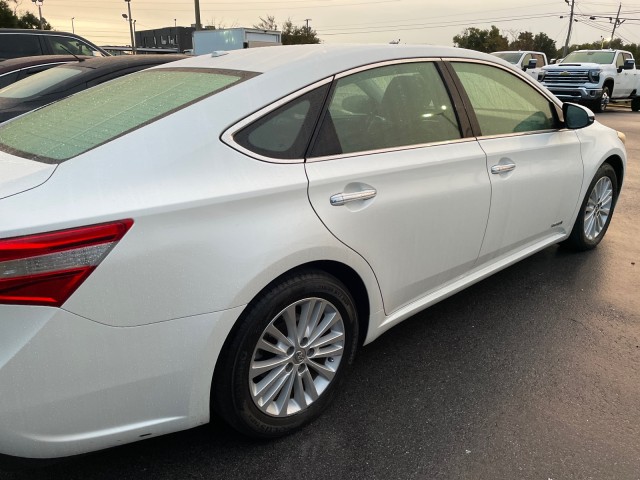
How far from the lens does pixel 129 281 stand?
1.73 m

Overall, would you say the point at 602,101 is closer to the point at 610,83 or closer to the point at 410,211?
the point at 610,83

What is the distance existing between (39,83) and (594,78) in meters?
16.8

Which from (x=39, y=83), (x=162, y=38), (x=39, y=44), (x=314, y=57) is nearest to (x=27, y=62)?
(x=39, y=83)

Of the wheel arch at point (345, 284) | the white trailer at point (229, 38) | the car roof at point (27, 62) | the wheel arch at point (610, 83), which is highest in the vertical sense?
the white trailer at point (229, 38)

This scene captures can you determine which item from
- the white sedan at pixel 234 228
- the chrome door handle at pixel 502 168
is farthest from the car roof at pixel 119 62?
the chrome door handle at pixel 502 168

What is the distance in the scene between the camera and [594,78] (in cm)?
1720

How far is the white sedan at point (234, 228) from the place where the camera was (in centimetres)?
168

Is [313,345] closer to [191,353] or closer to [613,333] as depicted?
[191,353]

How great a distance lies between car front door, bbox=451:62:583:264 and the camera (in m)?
3.12

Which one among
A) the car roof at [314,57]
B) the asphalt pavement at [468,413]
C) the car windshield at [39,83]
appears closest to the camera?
the asphalt pavement at [468,413]

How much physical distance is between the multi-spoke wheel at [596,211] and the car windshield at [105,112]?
3.07 meters

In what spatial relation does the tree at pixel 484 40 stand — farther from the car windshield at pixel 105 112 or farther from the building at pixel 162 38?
the car windshield at pixel 105 112

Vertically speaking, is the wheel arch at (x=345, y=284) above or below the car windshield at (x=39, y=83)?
below

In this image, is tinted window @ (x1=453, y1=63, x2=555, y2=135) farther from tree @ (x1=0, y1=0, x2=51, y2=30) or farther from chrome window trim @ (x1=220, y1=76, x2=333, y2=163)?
tree @ (x1=0, y1=0, x2=51, y2=30)
